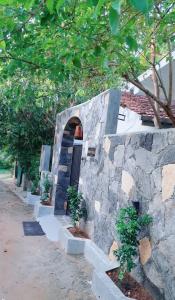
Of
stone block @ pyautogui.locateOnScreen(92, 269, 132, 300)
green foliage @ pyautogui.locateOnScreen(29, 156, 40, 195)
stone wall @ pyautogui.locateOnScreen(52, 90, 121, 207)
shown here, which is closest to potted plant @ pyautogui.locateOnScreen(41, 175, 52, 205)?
green foliage @ pyautogui.locateOnScreen(29, 156, 40, 195)

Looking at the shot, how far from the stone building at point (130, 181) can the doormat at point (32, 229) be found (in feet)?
4.64

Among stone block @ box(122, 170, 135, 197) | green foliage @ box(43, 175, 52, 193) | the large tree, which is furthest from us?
green foliage @ box(43, 175, 52, 193)

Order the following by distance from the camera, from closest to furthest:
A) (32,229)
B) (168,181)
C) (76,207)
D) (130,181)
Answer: (168,181) < (130,181) < (76,207) < (32,229)

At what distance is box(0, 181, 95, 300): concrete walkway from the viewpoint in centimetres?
377

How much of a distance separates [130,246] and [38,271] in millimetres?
1722

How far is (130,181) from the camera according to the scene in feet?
13.4

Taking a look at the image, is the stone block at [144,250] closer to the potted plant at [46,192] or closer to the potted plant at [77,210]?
the potted plant at [77,210]

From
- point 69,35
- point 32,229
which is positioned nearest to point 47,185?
point 32,229

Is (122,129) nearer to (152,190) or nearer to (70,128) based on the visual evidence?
(70,128)

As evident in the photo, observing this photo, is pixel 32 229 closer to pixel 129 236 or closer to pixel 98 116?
pixel 98 116

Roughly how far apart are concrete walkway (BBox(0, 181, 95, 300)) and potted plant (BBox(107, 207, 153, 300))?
0.54 m

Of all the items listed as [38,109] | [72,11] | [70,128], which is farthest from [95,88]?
[72,11]

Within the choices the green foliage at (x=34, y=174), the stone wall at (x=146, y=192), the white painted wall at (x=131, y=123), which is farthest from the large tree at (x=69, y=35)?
the green foliage at (x=34, y=174)

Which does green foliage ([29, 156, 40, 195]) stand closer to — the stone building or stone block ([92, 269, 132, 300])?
the stone building
